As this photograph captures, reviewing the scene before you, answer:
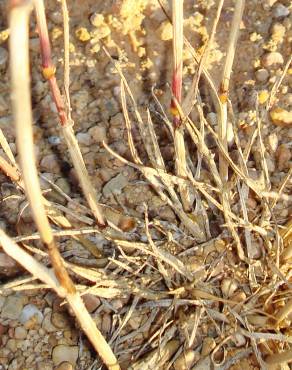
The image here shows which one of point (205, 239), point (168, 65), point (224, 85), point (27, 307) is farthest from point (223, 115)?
point (27, 307)

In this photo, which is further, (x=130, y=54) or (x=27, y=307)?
(x=130, y=54)

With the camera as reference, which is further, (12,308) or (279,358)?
(12,308)

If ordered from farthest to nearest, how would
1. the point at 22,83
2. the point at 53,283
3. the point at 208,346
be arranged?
the point at 208,346
the point at 53,283
the point at 22,83

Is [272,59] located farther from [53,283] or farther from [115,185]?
[53,283]

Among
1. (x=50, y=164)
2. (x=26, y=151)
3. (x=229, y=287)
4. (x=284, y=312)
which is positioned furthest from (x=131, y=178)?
(x=26, y=151)

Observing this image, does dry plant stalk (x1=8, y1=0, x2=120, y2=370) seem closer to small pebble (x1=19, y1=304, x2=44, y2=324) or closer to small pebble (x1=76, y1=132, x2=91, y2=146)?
small pebble (x1=19, y1=304, x2=44, y2=324)

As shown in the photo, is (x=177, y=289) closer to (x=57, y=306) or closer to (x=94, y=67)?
(x=57, y=306)

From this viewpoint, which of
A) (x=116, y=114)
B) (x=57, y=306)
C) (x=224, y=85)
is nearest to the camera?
(x=224, y=85)

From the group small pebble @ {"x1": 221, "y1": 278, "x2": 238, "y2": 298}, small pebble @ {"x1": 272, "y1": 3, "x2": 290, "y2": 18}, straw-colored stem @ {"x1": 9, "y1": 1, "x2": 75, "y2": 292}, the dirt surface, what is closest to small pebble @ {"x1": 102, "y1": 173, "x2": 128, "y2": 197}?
the dirt surface
